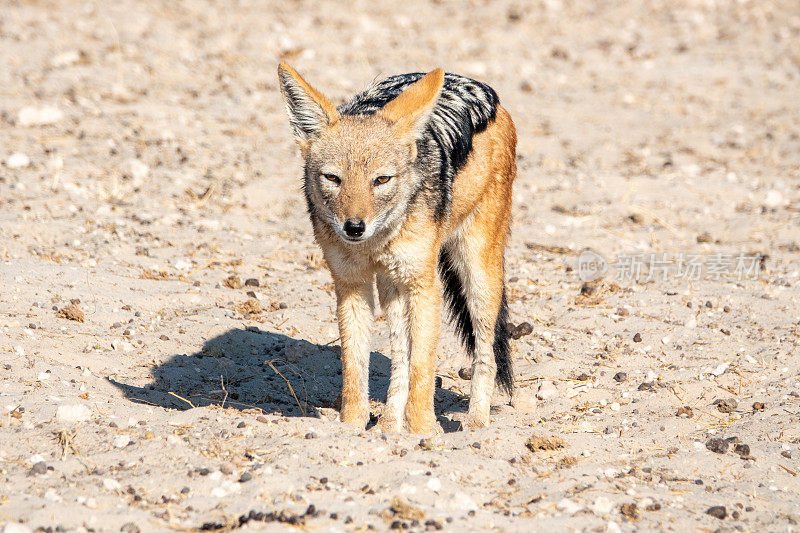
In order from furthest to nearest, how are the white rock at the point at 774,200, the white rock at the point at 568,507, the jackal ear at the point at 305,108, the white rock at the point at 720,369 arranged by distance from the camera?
the white rock at the point at 774,200, the white rock at the point at 720,369, the jackal ear at the point at 305,108, the white rock at the point at 568,507

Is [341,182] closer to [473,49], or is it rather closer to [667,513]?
[667,513]

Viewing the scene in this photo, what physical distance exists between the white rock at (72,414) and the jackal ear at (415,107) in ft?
7.91

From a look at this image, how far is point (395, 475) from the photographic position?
432 cm

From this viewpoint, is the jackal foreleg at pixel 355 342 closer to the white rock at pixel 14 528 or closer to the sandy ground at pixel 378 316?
the sandy ground at pixel 378 316

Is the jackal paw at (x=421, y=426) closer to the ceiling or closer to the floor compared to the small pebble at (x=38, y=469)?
closer to the floor

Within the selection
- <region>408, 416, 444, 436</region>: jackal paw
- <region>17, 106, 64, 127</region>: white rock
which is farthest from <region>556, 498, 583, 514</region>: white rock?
<region>17, 106, 64, 127</region>: white rock

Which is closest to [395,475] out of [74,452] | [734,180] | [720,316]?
[74,452]

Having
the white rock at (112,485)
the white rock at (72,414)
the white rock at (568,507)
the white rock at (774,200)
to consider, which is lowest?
the white rock at (774,200)

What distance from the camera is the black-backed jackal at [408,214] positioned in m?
4.97

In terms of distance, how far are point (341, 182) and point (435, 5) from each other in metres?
11.9

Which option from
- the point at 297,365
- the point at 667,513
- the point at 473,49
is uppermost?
the point at 473,49

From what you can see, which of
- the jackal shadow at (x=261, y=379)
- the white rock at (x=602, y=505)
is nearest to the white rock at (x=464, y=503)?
the white rock at (x=602, y=505)

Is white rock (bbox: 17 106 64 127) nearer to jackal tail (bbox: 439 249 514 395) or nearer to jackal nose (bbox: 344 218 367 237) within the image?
jackal tail (bbox: 439 249 514 395)

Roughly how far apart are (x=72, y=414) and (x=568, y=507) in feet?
8.84
